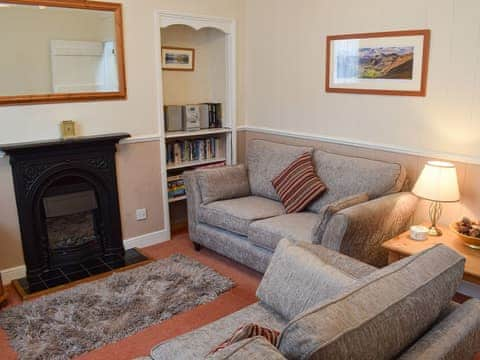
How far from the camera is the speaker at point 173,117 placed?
4184 mm

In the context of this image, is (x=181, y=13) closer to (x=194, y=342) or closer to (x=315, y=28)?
(x=315, y=28)

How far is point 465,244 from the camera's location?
8.92 ft

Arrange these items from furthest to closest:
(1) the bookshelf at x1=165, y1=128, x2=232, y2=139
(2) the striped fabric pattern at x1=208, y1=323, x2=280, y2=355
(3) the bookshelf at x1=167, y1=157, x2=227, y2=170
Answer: (3) the bookshelf at x1=167, y1=157, x2=227, y2=170, (1) the bookshelf at x1=165, y1=128, x2=232, y2=139, (2) the striped fabric pattern at x1=208, y1=323, x2=280, y2=355

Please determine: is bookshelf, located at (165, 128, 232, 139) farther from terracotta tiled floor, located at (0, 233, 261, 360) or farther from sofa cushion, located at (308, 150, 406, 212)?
sofa cushion, located at (308, 150, 406, 212)

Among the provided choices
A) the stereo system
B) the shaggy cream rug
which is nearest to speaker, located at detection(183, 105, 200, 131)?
the stereo system

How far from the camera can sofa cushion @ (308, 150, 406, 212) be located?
3152 millimetres

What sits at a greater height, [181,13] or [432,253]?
[181,13]

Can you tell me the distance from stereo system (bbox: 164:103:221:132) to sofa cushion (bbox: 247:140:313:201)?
0.64m

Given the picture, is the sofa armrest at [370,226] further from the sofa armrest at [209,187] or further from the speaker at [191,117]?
the speaker at [191,117]

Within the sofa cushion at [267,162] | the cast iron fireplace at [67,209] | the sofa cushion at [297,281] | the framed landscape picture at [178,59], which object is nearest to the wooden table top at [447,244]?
the sofa cushion at [297,281]

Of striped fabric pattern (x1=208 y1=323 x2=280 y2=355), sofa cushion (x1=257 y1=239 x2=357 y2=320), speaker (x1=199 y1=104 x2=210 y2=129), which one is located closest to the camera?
Result: striped fabric pattern (x1=208 y1=323 x2=280 y2=355)

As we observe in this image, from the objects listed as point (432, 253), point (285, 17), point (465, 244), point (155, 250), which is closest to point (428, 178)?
point (465, 244)

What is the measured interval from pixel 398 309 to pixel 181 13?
132 inches

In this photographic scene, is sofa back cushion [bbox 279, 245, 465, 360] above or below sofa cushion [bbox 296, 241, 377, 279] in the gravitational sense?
above
